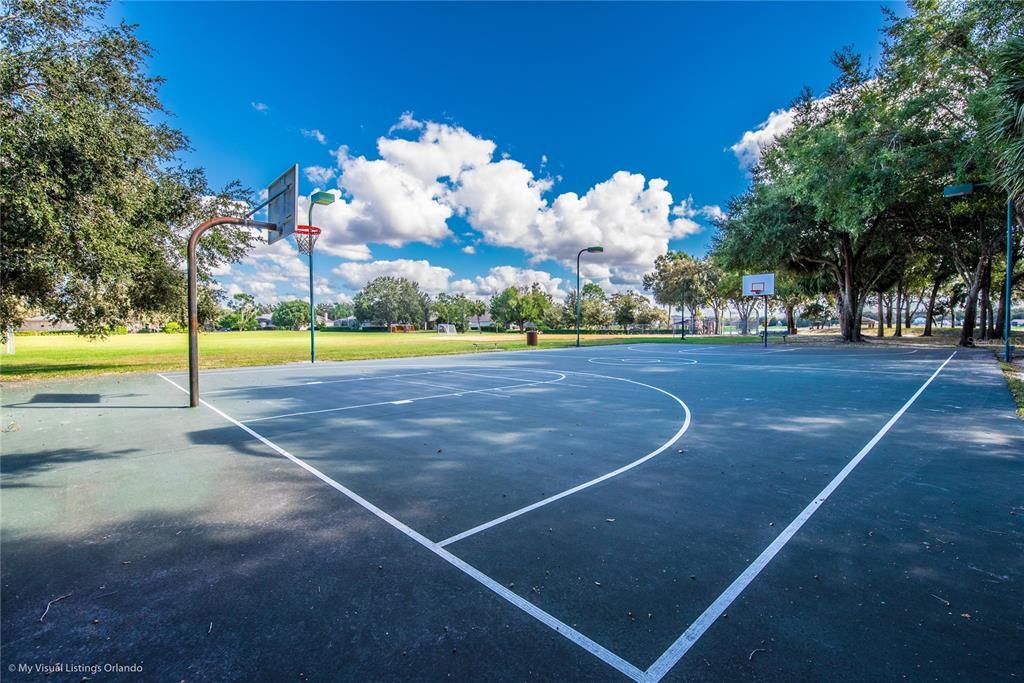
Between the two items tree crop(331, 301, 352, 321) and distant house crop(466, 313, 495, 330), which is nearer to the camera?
distant house crop(466, 313, 495, 330)

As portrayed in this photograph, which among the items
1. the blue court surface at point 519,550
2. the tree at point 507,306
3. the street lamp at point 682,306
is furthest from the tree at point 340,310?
the blue court surface at point 519,550

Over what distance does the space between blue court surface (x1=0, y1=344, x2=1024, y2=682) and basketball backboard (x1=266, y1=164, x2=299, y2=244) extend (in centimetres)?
595

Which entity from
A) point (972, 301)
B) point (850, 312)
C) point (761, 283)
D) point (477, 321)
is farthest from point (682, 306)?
point (477, 321)

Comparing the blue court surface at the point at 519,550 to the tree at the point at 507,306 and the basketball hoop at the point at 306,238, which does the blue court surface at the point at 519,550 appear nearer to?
the basketball hoop at the point at 306,238

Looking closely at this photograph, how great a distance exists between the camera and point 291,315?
137 metres

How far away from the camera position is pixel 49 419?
7914 millimetres

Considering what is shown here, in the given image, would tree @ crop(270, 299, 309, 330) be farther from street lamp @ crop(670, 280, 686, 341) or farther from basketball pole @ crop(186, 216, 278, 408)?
basketball pole @ crop(186, 216, 278, 408)

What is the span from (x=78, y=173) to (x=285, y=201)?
5.19 m

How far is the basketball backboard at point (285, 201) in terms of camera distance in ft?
37.0

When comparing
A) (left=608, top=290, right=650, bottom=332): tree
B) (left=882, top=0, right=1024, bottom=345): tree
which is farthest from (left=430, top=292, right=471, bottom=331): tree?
(left=882, top=0, right=1024, bottom=345): tree

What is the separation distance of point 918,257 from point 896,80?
18.8 meters

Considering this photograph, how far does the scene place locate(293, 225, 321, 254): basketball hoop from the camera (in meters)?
17.4

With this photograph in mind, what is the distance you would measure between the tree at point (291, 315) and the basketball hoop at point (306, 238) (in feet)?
413

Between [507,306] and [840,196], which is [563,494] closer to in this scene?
[840,196]
